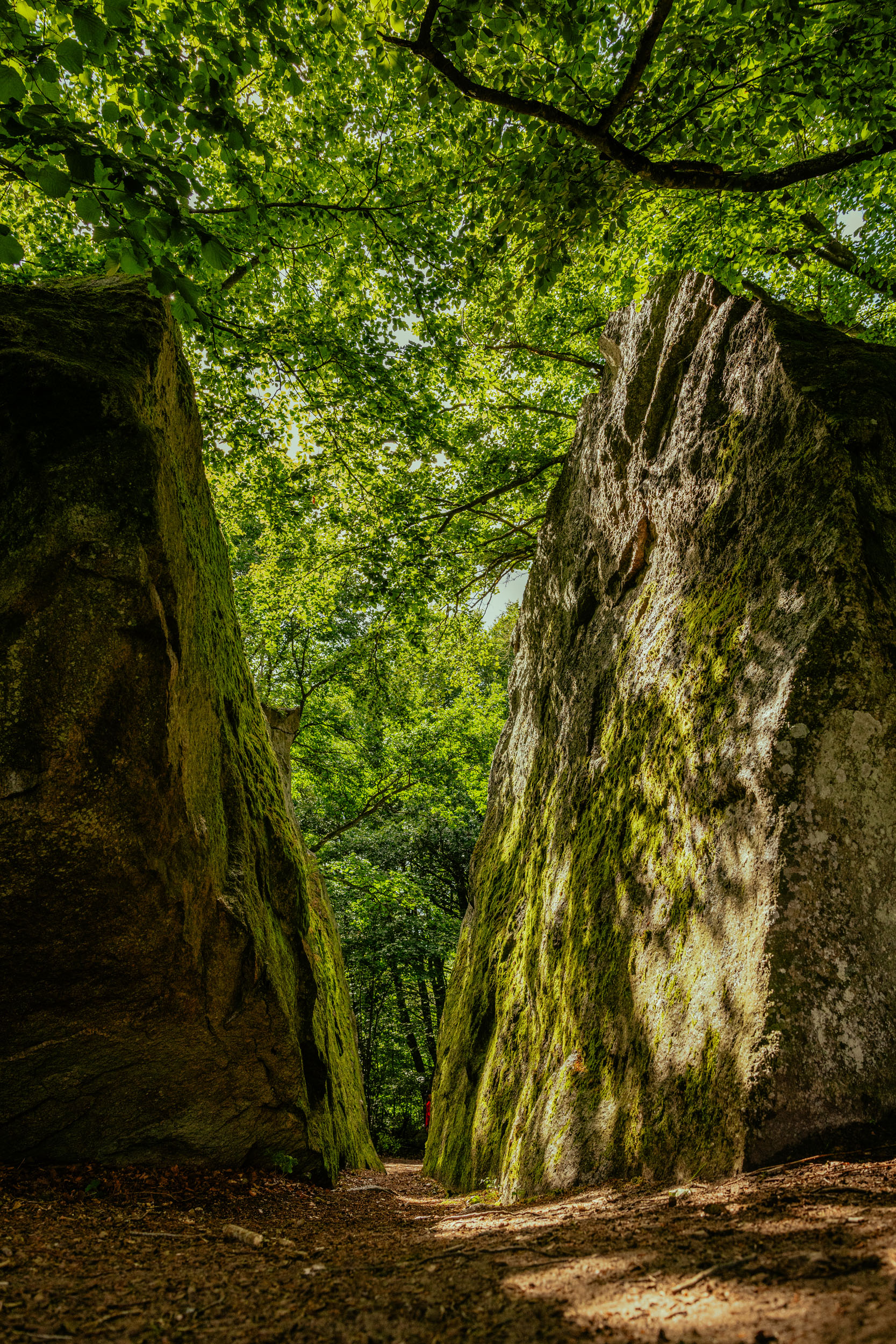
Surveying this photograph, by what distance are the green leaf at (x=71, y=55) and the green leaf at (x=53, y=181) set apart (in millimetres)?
525

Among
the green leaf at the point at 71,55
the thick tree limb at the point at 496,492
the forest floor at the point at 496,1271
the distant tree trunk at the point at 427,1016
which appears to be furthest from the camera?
the distant tree trunk at the point at 427,1016

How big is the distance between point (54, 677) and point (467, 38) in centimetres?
519

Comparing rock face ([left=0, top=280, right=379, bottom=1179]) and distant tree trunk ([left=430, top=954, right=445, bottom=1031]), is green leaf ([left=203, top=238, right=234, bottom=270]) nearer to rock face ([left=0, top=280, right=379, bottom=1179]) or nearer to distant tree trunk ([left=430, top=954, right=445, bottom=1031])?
rock face ([left=0, top=280, right=379, bottom=1179])

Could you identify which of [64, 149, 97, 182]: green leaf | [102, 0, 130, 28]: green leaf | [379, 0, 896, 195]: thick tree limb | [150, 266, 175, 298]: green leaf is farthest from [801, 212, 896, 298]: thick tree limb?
[64, 149, 97, 182]: green leaf

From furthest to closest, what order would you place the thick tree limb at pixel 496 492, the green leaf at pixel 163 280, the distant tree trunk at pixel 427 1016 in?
1. the distant tree trunk at pixel 427 1016
2. the thick tree limb at pixel 496 492
3. the green leaf at pixel 163 280

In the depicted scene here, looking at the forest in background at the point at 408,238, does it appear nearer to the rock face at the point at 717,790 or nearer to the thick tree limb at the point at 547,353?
the thick tree limb at the point at 547,353

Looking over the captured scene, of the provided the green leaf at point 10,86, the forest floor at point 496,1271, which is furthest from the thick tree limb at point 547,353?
the forest floor at point 496,1271

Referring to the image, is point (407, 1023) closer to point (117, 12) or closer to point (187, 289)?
point (187, 289)

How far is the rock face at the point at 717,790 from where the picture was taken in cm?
282

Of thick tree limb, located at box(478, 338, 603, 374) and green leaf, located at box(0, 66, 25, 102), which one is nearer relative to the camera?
green leaf, located at box(0, 66, 25, 102)

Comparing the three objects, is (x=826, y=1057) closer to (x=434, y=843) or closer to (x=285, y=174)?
(x=285, y=174)

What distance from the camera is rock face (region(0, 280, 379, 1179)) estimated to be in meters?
3.10

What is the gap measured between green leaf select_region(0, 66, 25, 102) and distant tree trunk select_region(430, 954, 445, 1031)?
2024cm

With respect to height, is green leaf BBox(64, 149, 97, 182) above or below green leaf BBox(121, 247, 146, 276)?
below
